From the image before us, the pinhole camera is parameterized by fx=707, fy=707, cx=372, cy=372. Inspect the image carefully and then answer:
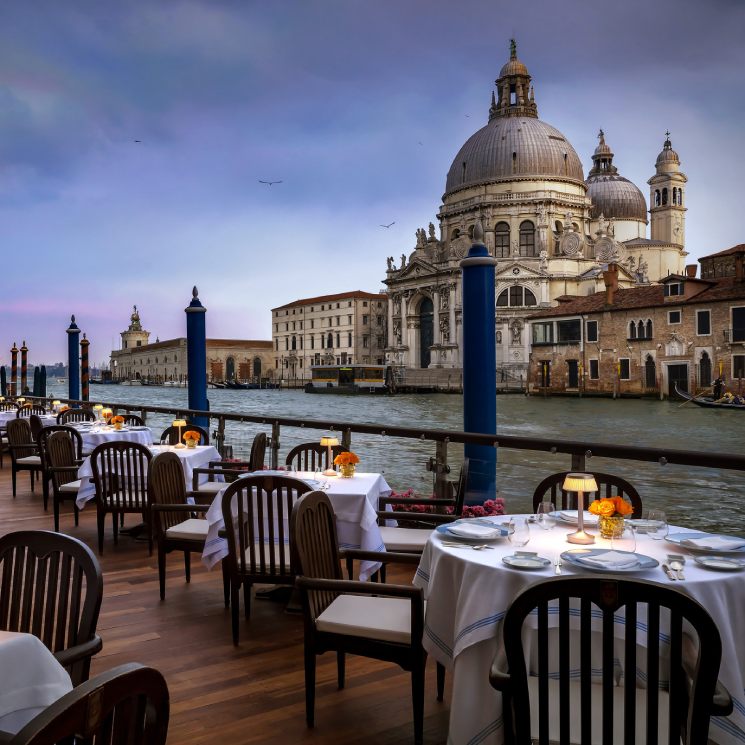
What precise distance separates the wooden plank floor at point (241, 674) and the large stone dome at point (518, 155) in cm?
7111

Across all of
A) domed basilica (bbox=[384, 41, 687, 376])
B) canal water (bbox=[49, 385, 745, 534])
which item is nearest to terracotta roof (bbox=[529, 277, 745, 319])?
canal water (bbox=[49, 385, 745, 534])

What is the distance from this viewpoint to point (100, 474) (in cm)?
599

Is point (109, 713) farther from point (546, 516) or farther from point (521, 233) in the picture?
point (521, 233)

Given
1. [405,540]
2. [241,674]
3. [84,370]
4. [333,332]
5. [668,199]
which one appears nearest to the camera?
[241,674]

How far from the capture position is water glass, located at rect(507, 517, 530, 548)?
2.96m

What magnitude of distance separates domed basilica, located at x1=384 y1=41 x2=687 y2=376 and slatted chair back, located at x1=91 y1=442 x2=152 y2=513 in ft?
192

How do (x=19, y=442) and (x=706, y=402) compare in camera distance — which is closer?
(x=19, y=442)

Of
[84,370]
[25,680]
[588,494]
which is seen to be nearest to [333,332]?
[84,370]

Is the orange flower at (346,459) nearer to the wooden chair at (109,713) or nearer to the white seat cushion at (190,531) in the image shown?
the white seat cushion at (190,531)

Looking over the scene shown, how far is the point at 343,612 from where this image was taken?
3.12m

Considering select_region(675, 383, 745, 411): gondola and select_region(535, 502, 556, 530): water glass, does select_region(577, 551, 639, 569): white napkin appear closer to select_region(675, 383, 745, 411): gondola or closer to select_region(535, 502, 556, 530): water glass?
select_region(535, 502, 556, 530): water glass

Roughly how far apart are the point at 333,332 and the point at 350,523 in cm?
8800

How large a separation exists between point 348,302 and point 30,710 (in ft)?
290

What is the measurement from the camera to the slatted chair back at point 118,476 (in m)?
5.90
